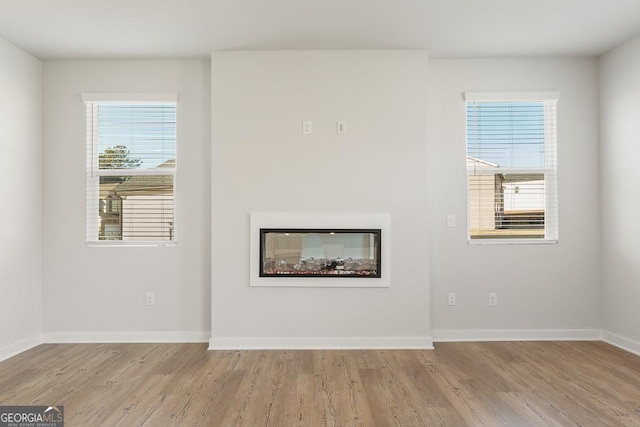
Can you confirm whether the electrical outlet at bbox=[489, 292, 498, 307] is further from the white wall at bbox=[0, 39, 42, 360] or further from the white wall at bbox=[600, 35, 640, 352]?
the white wall at bbox=[0, 39, 42, 360]

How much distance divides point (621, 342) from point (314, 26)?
12.5ft

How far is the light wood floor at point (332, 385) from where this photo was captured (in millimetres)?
2598

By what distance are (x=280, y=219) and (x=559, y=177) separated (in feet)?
8.87

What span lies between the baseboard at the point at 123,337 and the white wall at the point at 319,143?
736 millimetres

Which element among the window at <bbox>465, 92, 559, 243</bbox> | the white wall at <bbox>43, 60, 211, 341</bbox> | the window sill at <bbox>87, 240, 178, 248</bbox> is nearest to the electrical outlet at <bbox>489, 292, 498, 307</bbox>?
the window at <bbox>465, 92, 559, 243</bbox>

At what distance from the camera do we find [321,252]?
409 cm

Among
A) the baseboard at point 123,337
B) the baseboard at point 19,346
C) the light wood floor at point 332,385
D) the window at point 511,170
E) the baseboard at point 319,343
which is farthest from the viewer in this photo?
the window at point 511,170

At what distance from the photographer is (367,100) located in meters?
4.08

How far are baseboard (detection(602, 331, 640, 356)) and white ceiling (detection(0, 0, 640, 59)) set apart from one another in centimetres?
260

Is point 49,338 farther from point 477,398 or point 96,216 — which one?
point 477,398

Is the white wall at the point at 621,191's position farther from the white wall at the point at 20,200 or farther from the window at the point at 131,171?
the white wall at the point at 20,200

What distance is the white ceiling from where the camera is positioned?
10.5ft

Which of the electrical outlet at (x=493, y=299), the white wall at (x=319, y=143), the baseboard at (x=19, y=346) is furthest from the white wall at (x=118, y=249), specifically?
the electrical outlet at (x=493, y=299)

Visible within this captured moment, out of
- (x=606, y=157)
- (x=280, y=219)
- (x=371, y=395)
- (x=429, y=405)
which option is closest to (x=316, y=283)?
(x=280, y=219)
